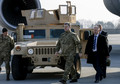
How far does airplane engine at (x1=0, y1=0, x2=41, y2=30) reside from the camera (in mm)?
19109

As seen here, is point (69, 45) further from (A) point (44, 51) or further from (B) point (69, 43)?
(A) point (44, 51)

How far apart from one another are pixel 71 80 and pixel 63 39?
1.19 m

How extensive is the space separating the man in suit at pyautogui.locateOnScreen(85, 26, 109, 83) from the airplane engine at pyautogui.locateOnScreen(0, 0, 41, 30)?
747cm

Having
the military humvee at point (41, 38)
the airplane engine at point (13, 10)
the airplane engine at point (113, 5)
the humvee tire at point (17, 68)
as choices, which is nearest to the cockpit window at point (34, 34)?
the military humvee at point (41, 38)

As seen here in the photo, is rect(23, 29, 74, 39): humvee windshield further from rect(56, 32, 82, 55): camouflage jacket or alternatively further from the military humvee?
rect(56, 32, 82, 55): camouflage jacket

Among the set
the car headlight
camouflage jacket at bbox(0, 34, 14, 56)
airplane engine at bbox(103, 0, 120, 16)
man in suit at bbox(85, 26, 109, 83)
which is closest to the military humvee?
the car headlight

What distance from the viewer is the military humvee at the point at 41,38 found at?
1249 centimetres

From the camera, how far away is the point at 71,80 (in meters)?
12.1

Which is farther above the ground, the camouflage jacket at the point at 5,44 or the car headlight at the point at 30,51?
the camouflage jacket at the point at 5,44

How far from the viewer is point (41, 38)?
13.8 meters

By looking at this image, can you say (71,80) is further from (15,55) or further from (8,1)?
(8,1)

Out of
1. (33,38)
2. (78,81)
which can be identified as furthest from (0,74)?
(78,81)

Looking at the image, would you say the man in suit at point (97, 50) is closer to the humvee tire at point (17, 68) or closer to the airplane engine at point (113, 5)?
the humvee tire at point (17, 68)

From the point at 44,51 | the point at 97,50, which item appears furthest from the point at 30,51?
the point at 97,50
